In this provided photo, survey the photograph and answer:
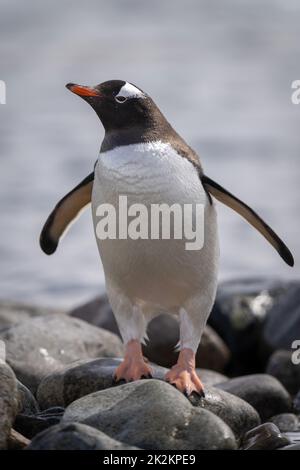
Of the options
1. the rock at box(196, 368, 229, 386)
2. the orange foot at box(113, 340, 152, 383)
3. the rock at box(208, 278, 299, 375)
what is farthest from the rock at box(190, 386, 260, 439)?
the rock at box(208, 278, 299, 375)

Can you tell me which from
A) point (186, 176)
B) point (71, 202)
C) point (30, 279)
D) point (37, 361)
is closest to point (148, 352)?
point (37, 361)

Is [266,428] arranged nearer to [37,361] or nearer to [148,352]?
[37,361]

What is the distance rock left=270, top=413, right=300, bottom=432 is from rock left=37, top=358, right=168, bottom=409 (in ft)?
3.16

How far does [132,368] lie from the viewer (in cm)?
752

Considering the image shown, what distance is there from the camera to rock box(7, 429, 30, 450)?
643cm

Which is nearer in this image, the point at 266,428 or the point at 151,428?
the point at 151,428

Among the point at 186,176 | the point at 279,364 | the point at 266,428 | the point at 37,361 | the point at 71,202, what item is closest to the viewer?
the point at 266,428

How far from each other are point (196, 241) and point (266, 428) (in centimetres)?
133

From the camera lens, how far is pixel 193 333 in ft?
25.3

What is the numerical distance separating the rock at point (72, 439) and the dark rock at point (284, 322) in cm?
570

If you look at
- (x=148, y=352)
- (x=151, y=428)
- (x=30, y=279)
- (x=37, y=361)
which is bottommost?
(x=30, y=279)

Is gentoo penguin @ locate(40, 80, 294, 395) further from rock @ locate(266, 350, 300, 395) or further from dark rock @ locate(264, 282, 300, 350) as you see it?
dark rock @ locate(264, 282, 300, 350)

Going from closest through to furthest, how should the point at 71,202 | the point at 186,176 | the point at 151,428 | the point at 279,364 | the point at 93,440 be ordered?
the point at 93,440
the point at 151,428
the point at 186,176
the point at 71,202
the point at 279,364

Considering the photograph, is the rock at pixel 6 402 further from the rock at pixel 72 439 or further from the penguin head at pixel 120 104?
the penguin head at pixel 120 104
